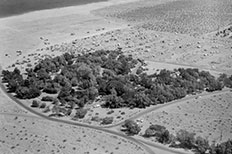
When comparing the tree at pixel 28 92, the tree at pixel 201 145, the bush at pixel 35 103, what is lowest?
the tree at pixel 201 145

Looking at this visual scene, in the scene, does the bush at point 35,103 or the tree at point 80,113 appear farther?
the bush at point 35,103

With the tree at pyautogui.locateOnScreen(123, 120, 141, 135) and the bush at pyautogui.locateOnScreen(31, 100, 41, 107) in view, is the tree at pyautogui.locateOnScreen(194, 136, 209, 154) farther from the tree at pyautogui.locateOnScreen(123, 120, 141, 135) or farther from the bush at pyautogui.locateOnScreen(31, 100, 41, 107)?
the bush at pyautogui.locateOnScreen(31, 100, 41, 107)

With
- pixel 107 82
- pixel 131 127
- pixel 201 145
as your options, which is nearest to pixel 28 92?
pixel 107 82

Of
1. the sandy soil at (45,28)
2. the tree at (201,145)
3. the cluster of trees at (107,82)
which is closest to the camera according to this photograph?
the tree at (201,145)

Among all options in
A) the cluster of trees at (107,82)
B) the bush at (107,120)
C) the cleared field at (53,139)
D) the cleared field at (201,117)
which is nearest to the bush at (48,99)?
the cluster of trees at (107,82)

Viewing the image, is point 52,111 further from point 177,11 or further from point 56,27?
point 177,11

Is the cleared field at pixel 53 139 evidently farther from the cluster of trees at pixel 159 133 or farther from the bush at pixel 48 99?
the bush at pixel 48 99

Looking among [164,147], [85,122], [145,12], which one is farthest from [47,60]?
[145,12]
